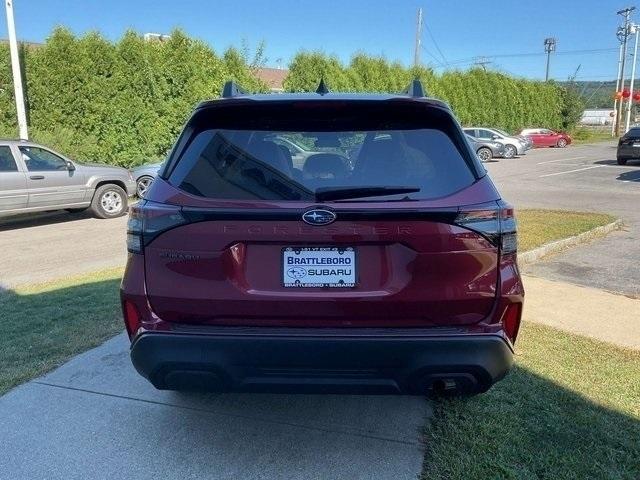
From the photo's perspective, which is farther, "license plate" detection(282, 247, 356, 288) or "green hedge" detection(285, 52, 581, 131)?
"green hedge" detection(285, 52, 581, 131)

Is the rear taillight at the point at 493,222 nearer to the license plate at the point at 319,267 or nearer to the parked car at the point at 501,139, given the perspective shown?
the license plate at the point at 319,267

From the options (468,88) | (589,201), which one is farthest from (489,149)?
(589,201)

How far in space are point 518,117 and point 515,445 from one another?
1762 inches

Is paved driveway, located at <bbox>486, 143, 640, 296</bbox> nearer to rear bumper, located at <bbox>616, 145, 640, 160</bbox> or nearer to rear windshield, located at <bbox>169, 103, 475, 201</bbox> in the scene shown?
rear bumper, located at <bbox>616, 145, 640, 160</bbox>

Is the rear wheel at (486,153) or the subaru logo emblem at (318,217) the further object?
the rear wheel at (486,153)

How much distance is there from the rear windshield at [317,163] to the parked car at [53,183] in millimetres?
9195

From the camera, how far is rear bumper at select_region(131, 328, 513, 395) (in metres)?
2.51

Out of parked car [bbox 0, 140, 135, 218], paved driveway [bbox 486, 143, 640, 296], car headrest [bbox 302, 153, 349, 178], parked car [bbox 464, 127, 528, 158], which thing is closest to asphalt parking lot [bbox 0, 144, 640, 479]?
car headrest [bbox 302, 153, 349, 178]

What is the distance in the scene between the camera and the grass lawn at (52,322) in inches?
162

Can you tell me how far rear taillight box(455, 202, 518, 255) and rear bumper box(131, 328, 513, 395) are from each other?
0.43 metres

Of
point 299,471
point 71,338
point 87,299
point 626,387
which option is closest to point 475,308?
point 299,471

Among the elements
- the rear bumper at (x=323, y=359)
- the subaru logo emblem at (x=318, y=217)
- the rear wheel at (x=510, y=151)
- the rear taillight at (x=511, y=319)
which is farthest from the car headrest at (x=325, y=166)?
the rear wheel at (x=510, y=151)

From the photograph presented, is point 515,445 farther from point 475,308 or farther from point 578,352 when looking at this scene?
point 578,352

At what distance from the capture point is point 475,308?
2.56 m
